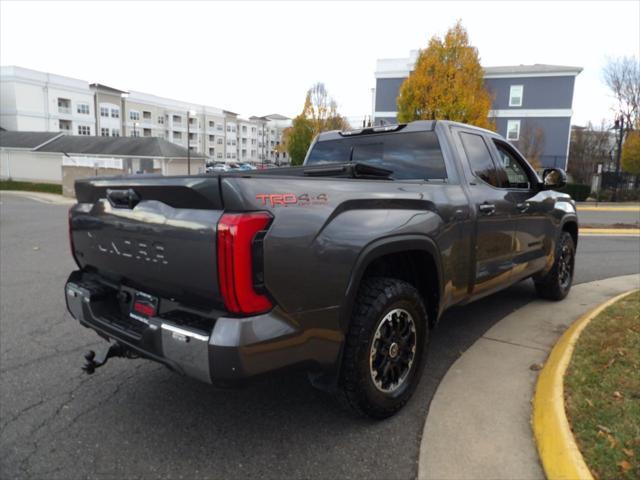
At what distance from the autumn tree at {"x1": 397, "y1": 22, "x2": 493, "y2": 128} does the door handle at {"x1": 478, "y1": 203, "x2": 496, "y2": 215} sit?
20.0m

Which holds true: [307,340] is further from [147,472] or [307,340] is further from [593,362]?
[593,362]

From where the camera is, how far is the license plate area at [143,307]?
2.55 m

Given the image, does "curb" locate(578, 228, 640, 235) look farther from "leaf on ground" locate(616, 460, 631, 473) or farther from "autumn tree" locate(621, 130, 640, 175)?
"autumn tree" locate(621, 130, 640, 175)

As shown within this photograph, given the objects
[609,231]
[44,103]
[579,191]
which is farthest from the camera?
[44,103]

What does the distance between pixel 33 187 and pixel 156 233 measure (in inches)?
1409

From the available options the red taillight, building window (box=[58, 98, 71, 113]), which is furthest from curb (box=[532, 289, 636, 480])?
building window (box=[58, 98, 71, 113])

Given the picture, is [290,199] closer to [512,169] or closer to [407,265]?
[407,265]

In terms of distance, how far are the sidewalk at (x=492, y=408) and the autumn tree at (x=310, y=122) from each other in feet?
116

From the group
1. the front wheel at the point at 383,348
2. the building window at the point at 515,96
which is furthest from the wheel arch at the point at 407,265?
the building window at the point at 515,96

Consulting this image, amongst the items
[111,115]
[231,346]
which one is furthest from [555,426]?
[111,115]

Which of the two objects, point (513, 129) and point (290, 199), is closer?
point (290, 199)

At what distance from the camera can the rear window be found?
382 centimetres

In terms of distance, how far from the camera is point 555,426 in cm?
266

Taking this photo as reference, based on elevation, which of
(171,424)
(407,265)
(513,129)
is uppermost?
(513,129)
